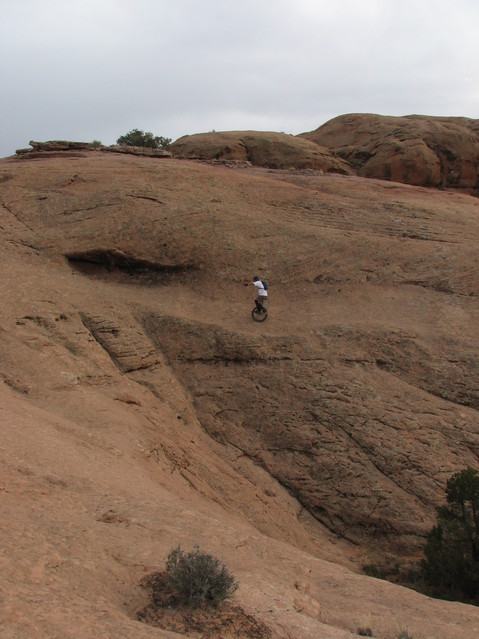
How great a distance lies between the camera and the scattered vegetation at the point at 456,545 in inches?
415

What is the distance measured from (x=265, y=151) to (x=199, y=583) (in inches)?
931

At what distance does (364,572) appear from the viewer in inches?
456

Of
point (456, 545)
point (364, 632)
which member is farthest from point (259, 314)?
point (364, 632)

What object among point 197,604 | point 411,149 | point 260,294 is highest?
point 411,149

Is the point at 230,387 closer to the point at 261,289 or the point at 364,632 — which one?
the point at 261,289

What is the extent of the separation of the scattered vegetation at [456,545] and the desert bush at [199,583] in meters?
6.79

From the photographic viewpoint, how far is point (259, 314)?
15719 mm

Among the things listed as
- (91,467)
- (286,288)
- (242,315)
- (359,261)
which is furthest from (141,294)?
(91,467)

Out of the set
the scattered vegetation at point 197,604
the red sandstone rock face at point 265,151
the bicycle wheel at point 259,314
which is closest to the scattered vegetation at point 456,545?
the bicycle wheel at point 259,314

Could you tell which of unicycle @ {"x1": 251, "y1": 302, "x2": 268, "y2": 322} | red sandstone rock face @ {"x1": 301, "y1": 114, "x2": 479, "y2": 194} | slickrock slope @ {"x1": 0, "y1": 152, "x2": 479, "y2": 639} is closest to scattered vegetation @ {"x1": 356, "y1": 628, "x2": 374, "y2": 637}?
slickrock slope @ {"x1": 0, "y1": 152, "x2": 479, "y2": 639}

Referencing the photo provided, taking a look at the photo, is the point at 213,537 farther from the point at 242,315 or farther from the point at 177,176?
the point at 177,176

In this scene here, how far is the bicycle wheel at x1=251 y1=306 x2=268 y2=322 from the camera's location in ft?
51.3

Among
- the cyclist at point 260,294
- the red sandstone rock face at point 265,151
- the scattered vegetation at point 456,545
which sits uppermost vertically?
the red sandstone rock face at point 265,151

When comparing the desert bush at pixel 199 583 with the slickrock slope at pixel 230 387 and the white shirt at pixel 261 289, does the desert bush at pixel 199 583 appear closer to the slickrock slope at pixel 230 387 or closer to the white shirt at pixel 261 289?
the slickrock slope at pixel 230 387
